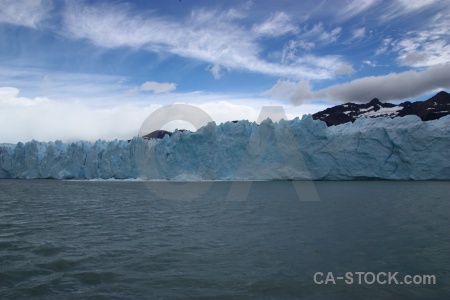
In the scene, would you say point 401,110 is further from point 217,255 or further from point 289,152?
point 217,255

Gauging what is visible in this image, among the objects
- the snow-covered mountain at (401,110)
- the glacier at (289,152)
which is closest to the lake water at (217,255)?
the glacier at (289,152)

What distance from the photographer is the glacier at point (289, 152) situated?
32.8 metres

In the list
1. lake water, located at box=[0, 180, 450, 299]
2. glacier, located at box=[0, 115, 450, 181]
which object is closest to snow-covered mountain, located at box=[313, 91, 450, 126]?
glacier, located at box=[0, 115, 450, 181]

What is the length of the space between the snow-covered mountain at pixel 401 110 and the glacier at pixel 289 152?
A: 125 ft

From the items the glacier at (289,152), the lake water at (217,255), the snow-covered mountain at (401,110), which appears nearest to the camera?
the lake water at (217,255)

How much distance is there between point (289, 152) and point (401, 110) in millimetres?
61059

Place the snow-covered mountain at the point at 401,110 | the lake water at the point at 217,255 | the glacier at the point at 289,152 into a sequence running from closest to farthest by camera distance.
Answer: the lake water at the point at 217,255 < the glacier at the point at 289,152 < the snow-covered mountain at the point at 401,110

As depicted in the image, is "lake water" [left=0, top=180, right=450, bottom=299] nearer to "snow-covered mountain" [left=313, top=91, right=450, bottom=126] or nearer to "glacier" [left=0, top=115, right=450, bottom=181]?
"glacier" [left=0, top=115, right=450, bottom=181]

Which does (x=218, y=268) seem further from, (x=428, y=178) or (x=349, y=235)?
(x=428, y=178)

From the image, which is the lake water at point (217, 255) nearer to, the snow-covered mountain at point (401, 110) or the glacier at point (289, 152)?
the glacier at point (289, 152)

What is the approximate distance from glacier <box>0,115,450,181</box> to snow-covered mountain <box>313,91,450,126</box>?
37974 millimetres

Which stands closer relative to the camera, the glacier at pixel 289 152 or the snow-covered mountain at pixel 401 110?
the glacier at pixel 289 152

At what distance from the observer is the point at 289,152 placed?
1406 inches

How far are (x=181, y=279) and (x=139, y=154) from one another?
36.0 metres
